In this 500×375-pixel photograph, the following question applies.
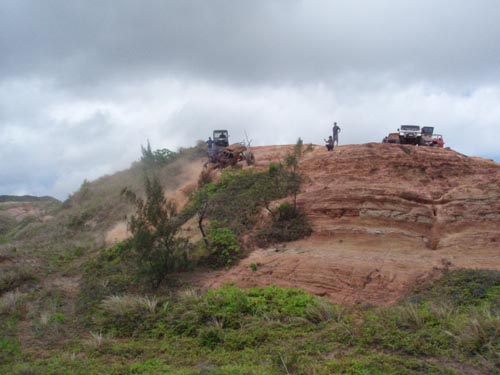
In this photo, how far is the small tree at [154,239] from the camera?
38.2 feet

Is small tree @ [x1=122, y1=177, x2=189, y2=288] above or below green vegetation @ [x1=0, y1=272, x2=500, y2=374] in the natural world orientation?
above

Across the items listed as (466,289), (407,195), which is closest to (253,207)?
(407,195)

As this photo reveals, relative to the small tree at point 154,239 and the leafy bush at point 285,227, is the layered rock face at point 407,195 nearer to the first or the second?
the leafy bush at point 285,227

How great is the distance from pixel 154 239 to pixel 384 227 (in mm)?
7553

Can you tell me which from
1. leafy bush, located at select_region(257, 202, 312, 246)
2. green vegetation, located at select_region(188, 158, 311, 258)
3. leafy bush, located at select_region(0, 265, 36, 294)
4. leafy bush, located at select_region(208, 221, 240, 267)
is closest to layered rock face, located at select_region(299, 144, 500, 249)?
leafy bush, located at select_region(257, 202, 312, 246)

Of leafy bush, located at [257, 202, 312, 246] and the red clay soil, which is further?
leafy bush, located at [257, 202, 312, 246]

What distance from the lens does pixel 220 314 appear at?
871 cm

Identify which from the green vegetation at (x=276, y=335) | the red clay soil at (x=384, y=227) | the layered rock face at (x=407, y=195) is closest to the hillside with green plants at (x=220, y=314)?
the green vegetation at (x=276, y=335)

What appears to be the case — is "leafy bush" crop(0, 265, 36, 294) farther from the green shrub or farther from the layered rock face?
the green shrub

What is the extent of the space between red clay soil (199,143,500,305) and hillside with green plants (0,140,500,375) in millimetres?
519

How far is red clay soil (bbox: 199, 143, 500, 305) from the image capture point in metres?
10.6

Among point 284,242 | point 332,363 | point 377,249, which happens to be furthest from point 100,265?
point 332,363

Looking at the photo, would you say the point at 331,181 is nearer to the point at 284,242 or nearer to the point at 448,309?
the point at 284,242

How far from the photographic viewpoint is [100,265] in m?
14.5
